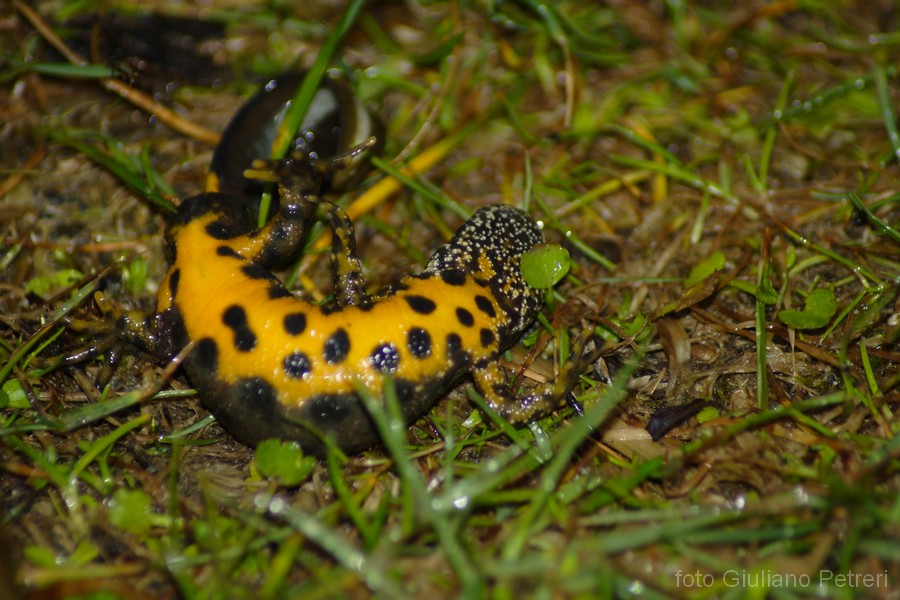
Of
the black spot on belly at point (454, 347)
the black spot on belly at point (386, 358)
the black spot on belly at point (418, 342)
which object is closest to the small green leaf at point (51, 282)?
the black spot on belly at point (386, 358)

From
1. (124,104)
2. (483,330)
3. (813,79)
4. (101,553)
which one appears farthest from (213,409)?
(813,79)

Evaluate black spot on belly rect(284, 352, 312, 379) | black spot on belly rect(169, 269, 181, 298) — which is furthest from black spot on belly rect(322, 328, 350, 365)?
black spot on belly rect(169, 269, 181, 298)

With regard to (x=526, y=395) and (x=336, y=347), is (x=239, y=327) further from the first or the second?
(x=526, y=395)

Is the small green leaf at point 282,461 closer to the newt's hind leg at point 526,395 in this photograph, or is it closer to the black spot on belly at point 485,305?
the newt's hind leg at point 526,395

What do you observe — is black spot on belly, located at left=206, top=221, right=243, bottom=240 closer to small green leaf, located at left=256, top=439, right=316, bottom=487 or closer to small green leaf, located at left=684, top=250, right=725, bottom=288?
small green leaf, located at left=256, top=439, right=316, bottom=487

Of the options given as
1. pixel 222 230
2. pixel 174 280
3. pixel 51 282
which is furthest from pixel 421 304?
pixel 51 282

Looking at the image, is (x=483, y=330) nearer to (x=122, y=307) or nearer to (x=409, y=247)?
(x=409, y=247)
